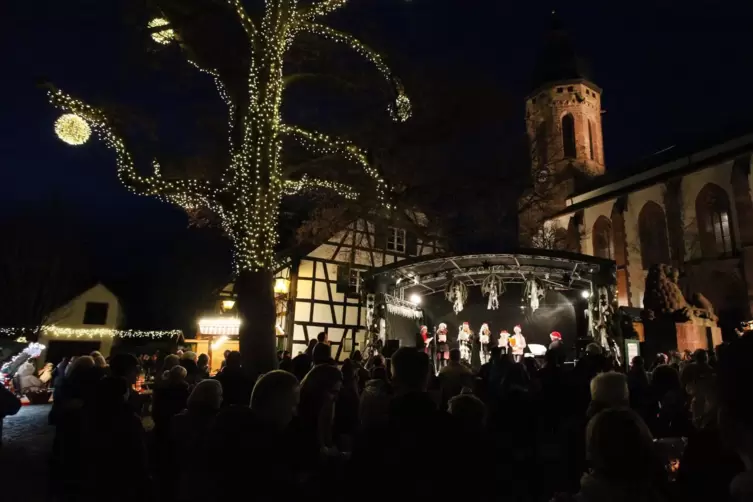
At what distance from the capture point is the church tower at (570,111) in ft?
137

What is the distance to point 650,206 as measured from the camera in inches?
1247

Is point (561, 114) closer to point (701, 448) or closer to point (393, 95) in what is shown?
point (393, 95)

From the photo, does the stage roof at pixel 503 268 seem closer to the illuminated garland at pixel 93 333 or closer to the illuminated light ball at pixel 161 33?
the illuminated light ball at pixel 161 33

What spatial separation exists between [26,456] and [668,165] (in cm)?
3574

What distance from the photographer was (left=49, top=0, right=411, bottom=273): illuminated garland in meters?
9.07

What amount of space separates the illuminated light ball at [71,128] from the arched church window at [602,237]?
32.8 metres

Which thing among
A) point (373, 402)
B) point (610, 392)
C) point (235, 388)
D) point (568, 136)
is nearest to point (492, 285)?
point (235, 388)

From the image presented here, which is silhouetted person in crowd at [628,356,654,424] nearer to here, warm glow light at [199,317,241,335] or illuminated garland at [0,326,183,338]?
warm glow light at [199,317,241,335]

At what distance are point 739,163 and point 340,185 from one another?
2553 centimetres

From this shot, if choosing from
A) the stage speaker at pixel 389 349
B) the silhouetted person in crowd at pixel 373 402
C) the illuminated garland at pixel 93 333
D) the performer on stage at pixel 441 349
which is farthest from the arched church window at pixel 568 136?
the silhouetted person in crowd at pixel 373 402

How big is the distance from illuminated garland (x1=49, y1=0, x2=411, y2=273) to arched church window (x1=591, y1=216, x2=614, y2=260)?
28.9 metres

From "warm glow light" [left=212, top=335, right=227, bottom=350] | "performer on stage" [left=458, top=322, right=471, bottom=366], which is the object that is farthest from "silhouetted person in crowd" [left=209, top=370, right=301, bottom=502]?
"warm glow light" [left=212, top=335, right=227, bottom=350]

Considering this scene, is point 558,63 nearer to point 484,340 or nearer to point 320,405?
point 484,340

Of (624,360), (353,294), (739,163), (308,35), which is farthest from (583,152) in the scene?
(308,35)
